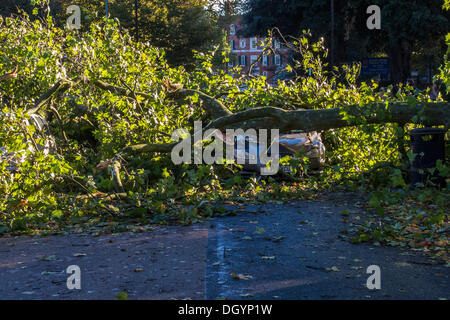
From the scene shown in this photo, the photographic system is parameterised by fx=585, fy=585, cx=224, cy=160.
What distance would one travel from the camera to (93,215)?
347 inches

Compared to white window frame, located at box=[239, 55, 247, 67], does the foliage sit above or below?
below

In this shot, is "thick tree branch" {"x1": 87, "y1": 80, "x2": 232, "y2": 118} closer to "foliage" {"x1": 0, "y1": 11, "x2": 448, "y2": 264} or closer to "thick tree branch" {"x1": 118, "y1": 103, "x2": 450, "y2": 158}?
"foliage" {"x1": 0, "y1": 11, "x2": 448, "y2": 264}

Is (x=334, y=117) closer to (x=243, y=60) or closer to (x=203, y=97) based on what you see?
(x=203, y=97)

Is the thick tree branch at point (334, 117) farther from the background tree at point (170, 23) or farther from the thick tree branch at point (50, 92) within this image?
the background tree at point (170, 23)

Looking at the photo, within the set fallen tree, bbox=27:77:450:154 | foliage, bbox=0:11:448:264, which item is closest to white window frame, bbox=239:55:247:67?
foliage, bbox=0:11:448:264

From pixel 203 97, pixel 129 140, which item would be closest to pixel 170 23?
pixel 203 97

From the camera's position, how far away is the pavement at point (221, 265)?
15.8ft

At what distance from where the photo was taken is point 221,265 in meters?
5.71

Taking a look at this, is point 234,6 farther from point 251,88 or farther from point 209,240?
point 209,240

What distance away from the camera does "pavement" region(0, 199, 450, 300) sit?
482cm

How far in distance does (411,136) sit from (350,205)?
216cm
